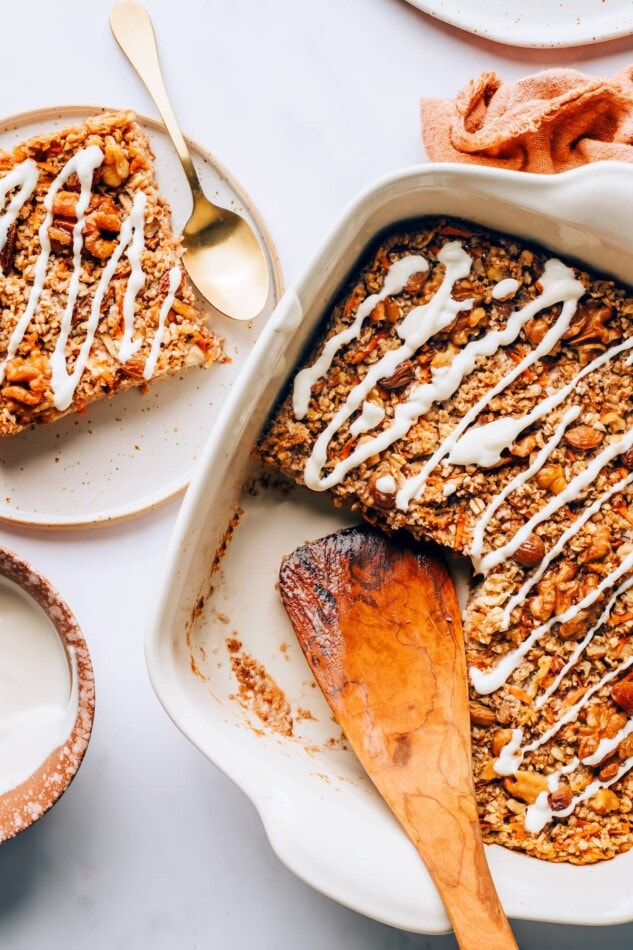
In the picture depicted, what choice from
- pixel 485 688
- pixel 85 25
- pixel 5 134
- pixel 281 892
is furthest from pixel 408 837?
pixel 85 25

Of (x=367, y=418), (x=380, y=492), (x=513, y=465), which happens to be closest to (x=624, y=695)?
(x=513, y=465)

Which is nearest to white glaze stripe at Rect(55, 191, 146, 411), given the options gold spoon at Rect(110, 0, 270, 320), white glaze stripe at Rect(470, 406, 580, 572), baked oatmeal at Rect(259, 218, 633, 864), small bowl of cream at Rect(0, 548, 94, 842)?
gold spoon at Rect(110, 0, 270, 320)

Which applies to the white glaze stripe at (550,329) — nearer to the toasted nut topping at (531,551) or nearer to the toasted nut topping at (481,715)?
the toasted nut topping at (531,551)

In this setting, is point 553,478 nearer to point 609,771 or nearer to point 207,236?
point 609,771

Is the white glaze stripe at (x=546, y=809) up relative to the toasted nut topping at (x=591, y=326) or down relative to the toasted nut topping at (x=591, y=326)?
down

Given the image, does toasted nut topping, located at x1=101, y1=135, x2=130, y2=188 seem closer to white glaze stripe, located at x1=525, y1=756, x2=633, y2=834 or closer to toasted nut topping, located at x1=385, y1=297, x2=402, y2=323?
toasted nut topping, located at x1=385, y1=297, x2=402, y2=323

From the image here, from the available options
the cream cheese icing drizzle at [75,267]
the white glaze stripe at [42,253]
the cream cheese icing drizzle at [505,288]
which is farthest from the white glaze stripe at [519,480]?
the white glaze stripe at [42,253]
